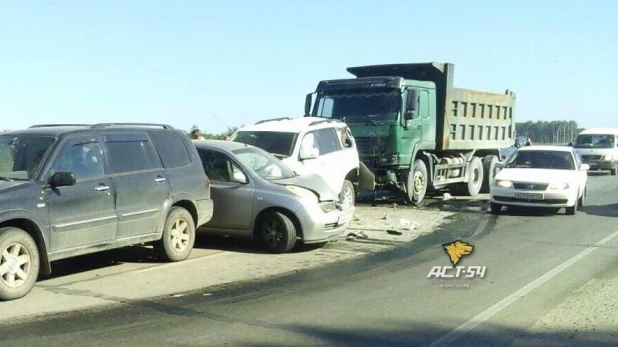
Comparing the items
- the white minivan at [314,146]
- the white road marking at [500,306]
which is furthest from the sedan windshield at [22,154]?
the white minivan at [314,146]

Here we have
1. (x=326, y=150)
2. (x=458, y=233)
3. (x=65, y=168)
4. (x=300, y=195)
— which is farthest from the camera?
(x=326, y=150)

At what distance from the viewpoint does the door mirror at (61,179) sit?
8.35 meters

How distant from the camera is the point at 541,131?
218 feet

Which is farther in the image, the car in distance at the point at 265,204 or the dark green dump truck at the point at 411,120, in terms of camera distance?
the dark green dump truck at the point at 411,120

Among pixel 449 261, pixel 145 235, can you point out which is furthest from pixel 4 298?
pixel 449 261

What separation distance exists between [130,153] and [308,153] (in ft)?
18.4

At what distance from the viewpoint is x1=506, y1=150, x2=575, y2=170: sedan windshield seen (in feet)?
57.5

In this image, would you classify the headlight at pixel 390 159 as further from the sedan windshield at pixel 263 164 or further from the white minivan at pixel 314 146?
the sedan windshield at pixel 263 164

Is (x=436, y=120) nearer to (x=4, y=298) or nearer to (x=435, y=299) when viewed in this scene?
(x=435, y=299)

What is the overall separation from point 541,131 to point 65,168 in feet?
204

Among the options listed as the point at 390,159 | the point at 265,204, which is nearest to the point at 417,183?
the point at 390,159

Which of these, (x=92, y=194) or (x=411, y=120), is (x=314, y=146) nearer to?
(x=411, y=120)

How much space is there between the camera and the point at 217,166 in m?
12.0

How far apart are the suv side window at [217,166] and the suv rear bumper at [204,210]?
891 mm
